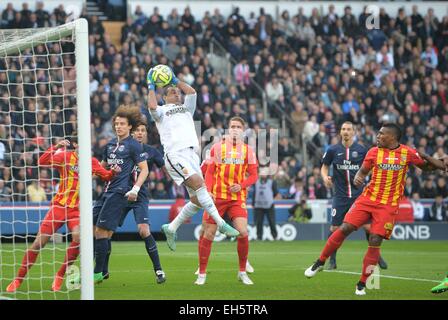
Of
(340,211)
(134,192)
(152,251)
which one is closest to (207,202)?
(134,192)

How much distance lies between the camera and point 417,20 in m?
33.5

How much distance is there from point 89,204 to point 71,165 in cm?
238

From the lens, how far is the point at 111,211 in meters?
11.7

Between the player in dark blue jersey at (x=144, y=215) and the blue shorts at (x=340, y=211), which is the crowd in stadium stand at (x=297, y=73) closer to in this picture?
the blue shorts at (x=340, y=211)

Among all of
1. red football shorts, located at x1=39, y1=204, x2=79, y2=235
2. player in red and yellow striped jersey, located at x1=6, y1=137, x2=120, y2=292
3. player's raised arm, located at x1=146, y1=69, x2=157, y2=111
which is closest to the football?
player's raised arm, located at x1=146, y1=69, x2=157, y2=111

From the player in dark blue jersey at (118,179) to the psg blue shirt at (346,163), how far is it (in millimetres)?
4078

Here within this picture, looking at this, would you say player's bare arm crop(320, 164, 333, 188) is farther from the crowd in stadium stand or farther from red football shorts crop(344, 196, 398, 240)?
the crowd in stadium stand

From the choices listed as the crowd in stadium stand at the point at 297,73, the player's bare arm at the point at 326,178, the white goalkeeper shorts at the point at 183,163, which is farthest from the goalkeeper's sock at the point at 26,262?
the crowd in stadium stand at the point at 297,73

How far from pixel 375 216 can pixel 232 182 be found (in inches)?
93.4

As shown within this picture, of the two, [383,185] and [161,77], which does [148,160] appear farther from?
[383,185]

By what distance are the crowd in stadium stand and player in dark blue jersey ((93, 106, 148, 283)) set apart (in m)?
13.1

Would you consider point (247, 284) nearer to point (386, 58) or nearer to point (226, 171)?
point (226, 171)

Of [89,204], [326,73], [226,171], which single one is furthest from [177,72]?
[89,204]

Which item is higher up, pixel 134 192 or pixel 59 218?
pixel 134 192
